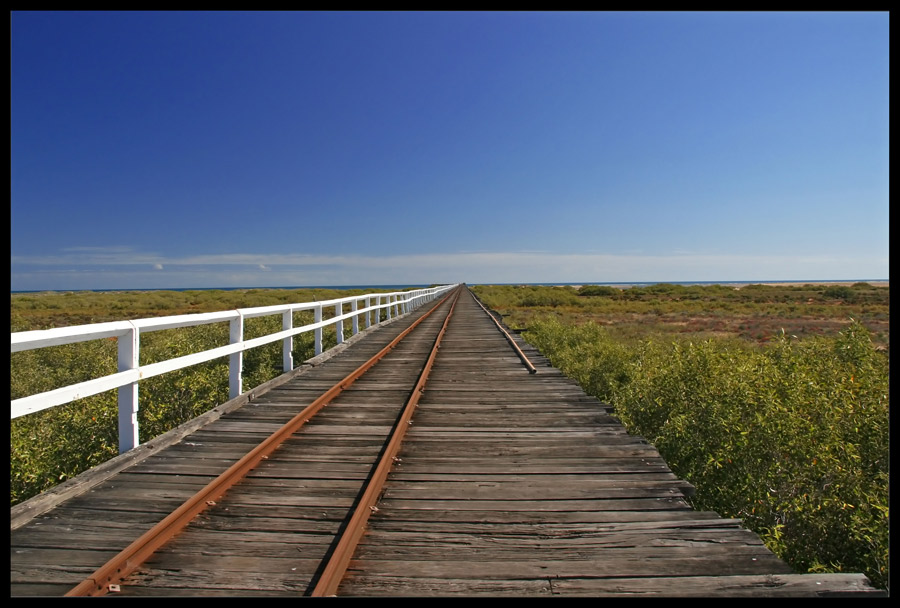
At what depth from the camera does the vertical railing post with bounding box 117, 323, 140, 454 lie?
4.26 metres

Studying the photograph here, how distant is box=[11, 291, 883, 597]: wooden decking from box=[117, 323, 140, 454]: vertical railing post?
20cm

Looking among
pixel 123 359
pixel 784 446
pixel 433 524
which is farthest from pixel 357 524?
pixel 784 446

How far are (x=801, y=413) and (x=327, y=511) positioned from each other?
6.76m

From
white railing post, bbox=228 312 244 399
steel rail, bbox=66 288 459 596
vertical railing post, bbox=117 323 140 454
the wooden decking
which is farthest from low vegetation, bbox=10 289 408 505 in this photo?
steel rail, bbox=66 288 459 596

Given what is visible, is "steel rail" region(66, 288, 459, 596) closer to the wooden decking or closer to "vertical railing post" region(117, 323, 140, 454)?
the wooden decking

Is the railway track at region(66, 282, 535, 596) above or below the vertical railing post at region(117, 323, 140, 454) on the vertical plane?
below

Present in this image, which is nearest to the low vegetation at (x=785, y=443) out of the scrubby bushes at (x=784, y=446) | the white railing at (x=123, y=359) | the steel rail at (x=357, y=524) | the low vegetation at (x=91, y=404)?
the scrubby bushes at (x=784, y=446)

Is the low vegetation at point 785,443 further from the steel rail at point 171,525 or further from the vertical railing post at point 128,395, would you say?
the vertical railing post at point 128,395

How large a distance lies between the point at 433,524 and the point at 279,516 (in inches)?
42.7

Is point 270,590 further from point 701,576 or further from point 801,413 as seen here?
point 801,413

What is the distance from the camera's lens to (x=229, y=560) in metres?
2.78

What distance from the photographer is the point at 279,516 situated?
3.33 metres

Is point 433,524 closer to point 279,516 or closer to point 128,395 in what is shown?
point 279,516
